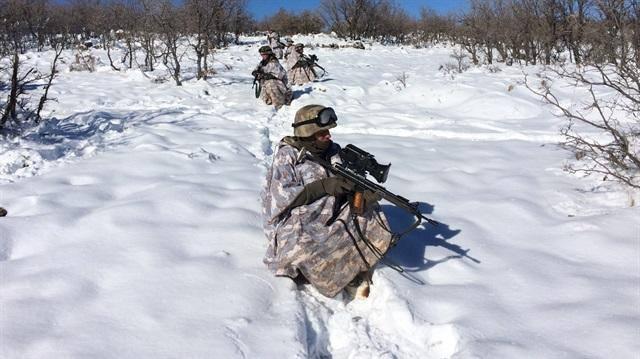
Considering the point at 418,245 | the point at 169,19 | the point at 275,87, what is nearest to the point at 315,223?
the point at 418,245

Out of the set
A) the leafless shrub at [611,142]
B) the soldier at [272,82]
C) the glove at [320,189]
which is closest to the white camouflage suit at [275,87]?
the soldier at [272,82]

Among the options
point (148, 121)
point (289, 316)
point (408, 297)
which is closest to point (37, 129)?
point (148, 121)

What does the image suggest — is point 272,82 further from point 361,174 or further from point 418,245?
point 361,174

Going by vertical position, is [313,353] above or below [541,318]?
below

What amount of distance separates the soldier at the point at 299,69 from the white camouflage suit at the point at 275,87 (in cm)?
159

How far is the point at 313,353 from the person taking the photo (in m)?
2.23

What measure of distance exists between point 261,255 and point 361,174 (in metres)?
0.86

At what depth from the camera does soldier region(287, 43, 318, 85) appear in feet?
32.7

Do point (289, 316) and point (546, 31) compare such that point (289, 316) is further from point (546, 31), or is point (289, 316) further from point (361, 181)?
point (546, 31)

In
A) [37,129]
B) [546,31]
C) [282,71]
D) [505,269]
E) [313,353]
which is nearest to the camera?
[313,353]

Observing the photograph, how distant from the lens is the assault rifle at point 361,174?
2.55 metres

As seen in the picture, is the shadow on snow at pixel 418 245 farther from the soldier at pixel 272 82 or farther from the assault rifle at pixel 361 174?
the soldier at pixel 272 82

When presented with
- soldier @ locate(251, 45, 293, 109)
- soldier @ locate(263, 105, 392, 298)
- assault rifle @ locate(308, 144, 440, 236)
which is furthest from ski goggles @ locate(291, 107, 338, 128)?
soldier @ locate(251, 45, 293, 109)

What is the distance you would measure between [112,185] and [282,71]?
15.8ft
